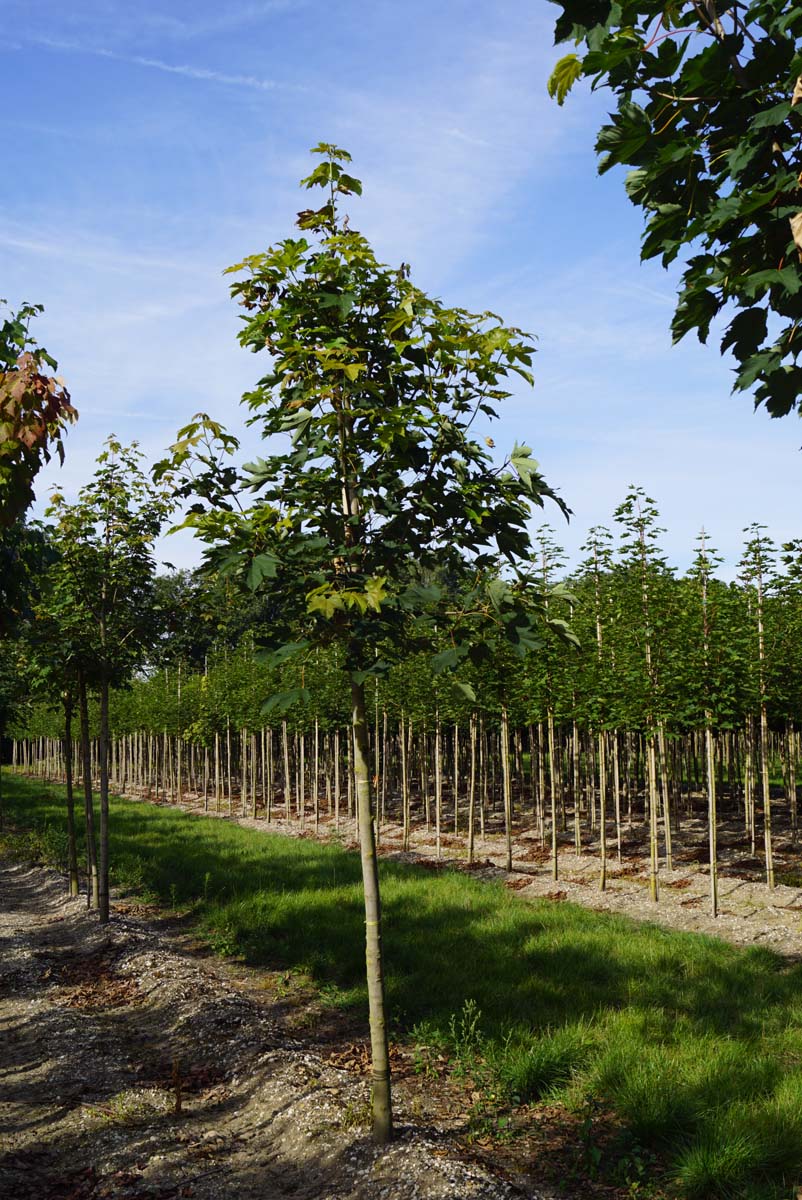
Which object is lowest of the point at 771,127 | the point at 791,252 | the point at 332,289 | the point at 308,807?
the point at 308,807

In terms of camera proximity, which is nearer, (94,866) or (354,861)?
(94,866)

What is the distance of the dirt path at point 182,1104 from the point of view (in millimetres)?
5293

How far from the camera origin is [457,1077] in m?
6.99

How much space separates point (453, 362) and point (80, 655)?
30.3 feet

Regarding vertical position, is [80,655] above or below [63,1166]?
above

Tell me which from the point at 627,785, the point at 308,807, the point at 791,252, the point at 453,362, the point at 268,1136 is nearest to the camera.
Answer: the point at 791,252

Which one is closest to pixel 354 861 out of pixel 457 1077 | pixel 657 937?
pixel 657 937

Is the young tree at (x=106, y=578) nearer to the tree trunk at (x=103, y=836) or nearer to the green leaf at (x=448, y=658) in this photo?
the tree trunk at (x=103, y=836)

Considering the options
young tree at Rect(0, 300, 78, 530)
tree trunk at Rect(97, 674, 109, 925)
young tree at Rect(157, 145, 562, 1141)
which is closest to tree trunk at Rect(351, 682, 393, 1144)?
young tree at Rect(157, 145, 562, 1141)

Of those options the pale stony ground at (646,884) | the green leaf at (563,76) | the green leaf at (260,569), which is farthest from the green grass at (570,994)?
the green leaf at (563,76)

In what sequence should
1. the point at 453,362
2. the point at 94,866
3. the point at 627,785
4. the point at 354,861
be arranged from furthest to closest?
the point at 627,785, the point at 354,861, the point at 94,866, the point at 453,362

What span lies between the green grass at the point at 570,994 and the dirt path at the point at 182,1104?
100cm

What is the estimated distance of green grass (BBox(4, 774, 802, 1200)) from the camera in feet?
18.7

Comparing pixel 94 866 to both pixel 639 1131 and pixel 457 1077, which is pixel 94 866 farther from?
pixel 639 1131
